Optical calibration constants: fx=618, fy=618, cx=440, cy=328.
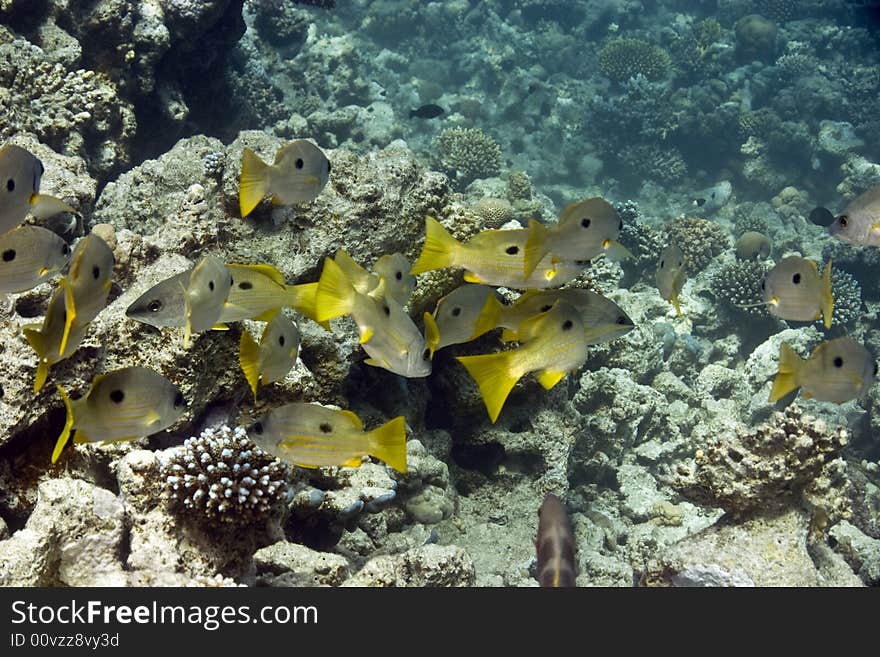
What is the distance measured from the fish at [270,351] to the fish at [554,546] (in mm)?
2722

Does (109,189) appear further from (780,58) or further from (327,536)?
(780,58)

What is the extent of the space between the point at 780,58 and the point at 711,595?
2195cm

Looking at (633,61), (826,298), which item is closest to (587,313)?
(826,298)

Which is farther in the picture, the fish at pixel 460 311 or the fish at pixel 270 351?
the fish at pixel 460 311

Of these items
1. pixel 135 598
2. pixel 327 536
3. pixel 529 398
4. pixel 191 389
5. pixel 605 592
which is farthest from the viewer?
pixel 529 398

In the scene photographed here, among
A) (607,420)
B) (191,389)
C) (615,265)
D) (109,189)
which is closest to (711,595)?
(191,389)

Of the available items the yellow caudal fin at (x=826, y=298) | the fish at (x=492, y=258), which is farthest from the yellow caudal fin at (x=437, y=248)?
the yellow caudal fin at (x=826, y=298)

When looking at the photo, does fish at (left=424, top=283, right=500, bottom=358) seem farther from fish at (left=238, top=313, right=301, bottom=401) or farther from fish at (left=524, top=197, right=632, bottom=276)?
fish at (left=238, top=313, right=301, bottom=401)

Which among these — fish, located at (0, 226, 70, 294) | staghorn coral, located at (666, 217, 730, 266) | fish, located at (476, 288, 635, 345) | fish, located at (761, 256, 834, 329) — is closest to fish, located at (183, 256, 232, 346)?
fish, located at (0, 226, 70, 294)

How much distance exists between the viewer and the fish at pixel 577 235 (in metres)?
3.21

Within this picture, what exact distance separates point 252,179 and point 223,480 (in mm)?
1856

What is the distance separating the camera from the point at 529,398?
5.73 meters

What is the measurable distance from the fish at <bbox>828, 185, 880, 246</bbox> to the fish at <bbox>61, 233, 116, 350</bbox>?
4.07 m

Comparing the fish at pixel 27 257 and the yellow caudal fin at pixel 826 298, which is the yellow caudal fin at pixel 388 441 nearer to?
the fish at pixel 27 257
